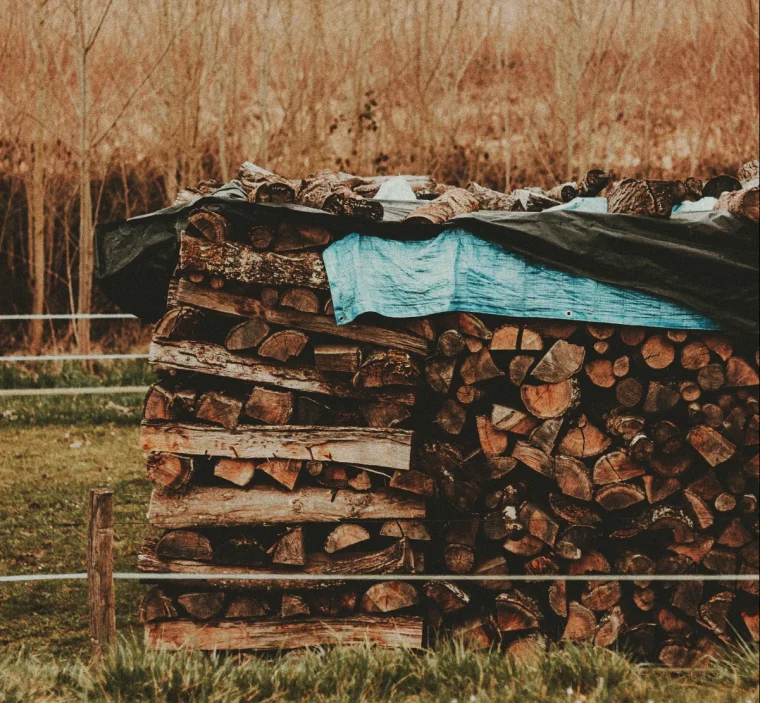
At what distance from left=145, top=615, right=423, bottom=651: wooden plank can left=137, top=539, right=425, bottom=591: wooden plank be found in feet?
0.61

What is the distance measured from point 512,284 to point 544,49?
25.0 ft

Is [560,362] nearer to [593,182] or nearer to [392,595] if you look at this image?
[392,595]

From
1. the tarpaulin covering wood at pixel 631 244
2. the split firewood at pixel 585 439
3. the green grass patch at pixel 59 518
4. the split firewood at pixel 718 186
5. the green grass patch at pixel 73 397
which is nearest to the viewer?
the tarpaulin covering wood at pixel 631 244

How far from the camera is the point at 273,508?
4.07m

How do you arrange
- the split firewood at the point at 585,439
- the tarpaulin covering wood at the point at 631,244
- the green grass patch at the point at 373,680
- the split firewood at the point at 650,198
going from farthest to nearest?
the split firewood at the point at 585,439 → the split firewood at the point at 650,198 → the tarpaulin covering wood at the point at 631,244 → the green grass patch at the point at 373,680

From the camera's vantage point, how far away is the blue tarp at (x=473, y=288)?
3834 millimetres

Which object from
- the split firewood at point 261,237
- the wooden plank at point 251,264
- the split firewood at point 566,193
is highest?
the split firewood at point 566,193

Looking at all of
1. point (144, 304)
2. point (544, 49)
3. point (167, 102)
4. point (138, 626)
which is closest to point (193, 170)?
point (167, 102)

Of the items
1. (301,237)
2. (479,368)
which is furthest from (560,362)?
(301,237)

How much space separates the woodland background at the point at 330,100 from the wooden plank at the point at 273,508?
18.4 feet

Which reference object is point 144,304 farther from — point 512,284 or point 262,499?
point 512,284

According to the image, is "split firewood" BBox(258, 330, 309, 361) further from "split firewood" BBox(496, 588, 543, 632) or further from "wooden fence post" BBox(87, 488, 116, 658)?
"split firewood" BBox(496, 588, 543, 632)

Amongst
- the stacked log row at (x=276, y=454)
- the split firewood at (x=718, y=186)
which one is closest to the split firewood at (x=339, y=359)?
the stacked log row at (x=276, y=454)

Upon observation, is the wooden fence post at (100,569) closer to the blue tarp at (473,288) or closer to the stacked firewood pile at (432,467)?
the stacked firewood pile at (432,467)
